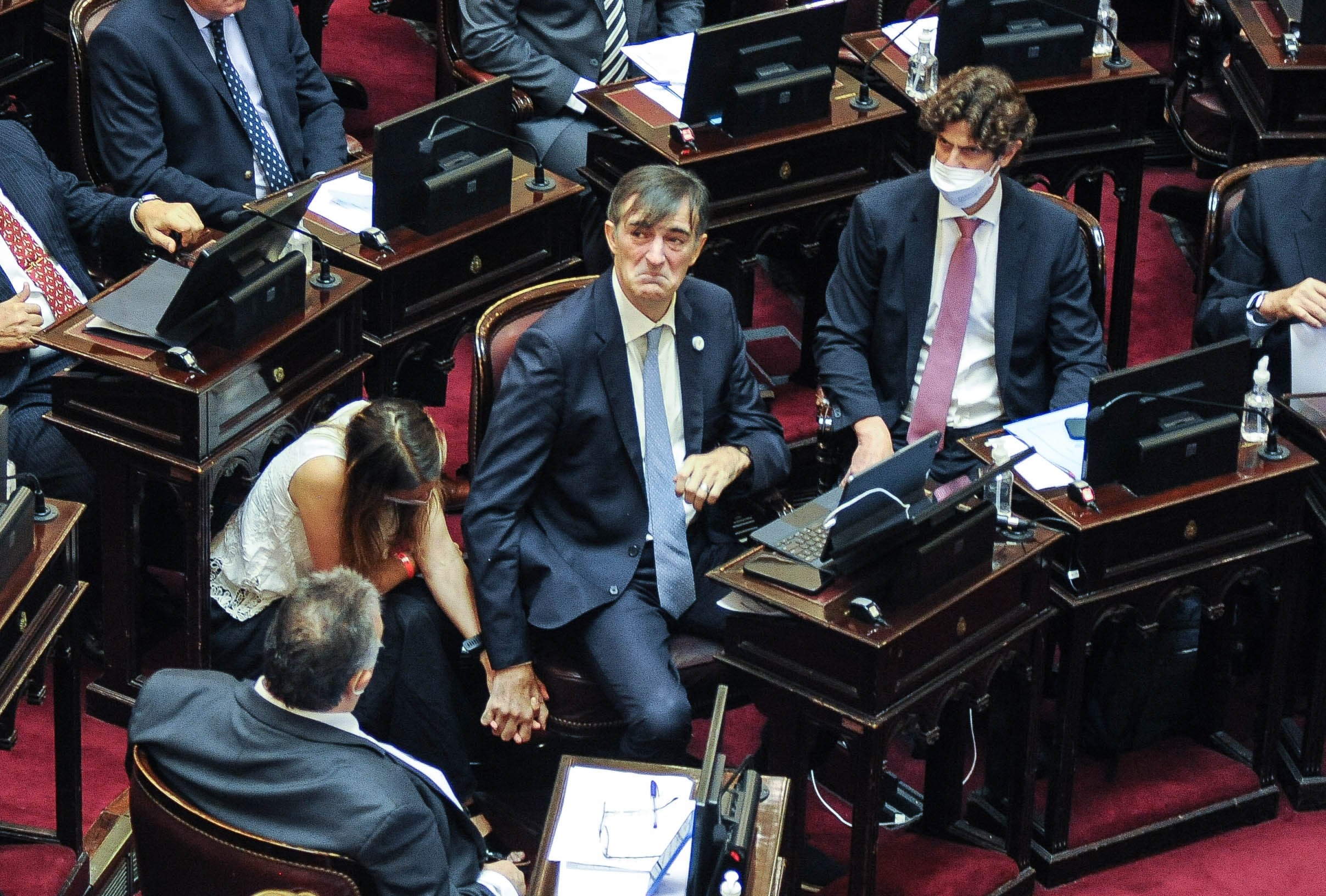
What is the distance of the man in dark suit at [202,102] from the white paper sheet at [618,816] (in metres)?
1.88

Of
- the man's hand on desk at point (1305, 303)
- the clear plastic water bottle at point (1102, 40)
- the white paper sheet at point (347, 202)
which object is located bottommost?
the white paper sheet at point (347, 202)

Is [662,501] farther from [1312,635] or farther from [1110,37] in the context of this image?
[1110,37]

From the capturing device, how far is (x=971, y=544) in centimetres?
307

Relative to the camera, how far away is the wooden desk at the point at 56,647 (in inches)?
117

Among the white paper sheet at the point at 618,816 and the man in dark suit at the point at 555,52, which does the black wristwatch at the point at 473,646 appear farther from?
the man in dark suit at the point at 555,52

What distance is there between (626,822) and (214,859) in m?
0.58

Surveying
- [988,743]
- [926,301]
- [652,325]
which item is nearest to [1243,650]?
[988,743]

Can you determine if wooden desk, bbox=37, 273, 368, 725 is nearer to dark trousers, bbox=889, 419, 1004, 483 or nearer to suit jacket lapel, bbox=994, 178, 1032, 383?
dark trousers, bbox=889, 419, 1004, 483

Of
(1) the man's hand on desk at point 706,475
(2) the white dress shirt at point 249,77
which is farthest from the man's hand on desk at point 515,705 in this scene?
(2) the white dress shirt at point 249,77

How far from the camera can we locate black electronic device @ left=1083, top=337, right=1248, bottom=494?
3.22 meters

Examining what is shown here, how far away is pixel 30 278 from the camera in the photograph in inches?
151

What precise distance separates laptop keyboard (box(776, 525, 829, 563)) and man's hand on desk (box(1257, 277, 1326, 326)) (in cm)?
120

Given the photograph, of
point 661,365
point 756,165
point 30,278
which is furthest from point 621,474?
point 30,278

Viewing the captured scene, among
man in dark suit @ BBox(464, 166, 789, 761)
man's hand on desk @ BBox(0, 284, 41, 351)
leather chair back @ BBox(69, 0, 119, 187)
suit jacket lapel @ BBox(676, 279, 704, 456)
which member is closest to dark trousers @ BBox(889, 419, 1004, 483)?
man in dark suit @ BBox(464, 166, 789, 761)
